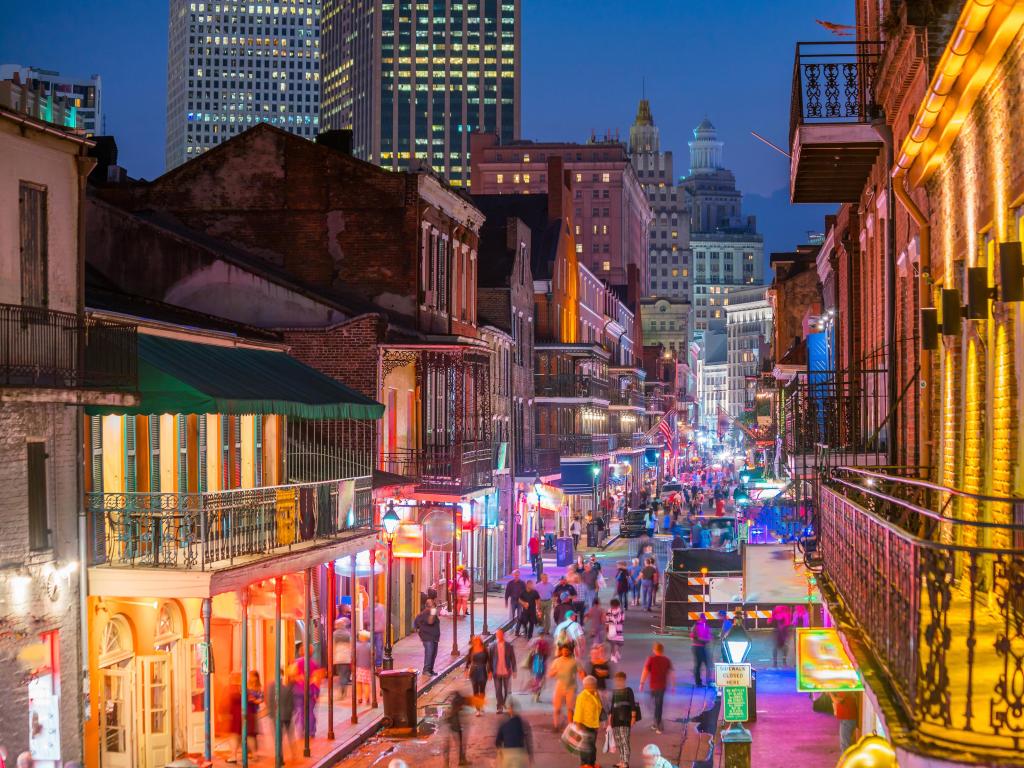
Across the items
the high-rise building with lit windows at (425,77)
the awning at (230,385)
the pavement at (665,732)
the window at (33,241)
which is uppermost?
the high-rise building with lit windows at (425,77)

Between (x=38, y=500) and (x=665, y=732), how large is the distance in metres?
10.7

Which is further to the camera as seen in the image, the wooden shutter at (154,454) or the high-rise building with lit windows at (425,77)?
the high-rise building with lit windows at (425,77)

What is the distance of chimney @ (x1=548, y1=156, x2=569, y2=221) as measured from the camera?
66.2 m

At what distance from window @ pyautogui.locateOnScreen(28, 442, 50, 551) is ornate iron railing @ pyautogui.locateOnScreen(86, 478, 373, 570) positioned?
938mm

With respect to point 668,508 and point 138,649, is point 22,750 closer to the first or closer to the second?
point 138,649

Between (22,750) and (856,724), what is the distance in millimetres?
10304

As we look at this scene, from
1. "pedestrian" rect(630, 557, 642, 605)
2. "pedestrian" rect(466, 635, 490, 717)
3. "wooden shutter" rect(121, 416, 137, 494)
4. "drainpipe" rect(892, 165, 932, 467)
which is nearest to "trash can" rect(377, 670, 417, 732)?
"pedestrian" rect(466, 635, 490, 717)

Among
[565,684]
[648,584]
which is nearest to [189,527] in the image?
[565,684]

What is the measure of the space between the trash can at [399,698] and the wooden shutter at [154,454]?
4.91 metres

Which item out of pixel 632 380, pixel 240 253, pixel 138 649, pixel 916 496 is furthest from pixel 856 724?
pixel 632 380

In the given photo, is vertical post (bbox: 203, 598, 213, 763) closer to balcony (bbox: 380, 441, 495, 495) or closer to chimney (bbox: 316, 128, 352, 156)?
balcony (bbox: 380, 441, 495, 495)

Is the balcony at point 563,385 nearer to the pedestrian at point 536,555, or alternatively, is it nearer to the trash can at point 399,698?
the pedestrian at point 536,555

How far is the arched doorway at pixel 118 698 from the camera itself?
61.7 ft

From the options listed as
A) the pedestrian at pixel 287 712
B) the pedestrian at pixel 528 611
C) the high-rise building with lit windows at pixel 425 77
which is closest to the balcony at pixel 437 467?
the pedestrian at pixel 528 611
